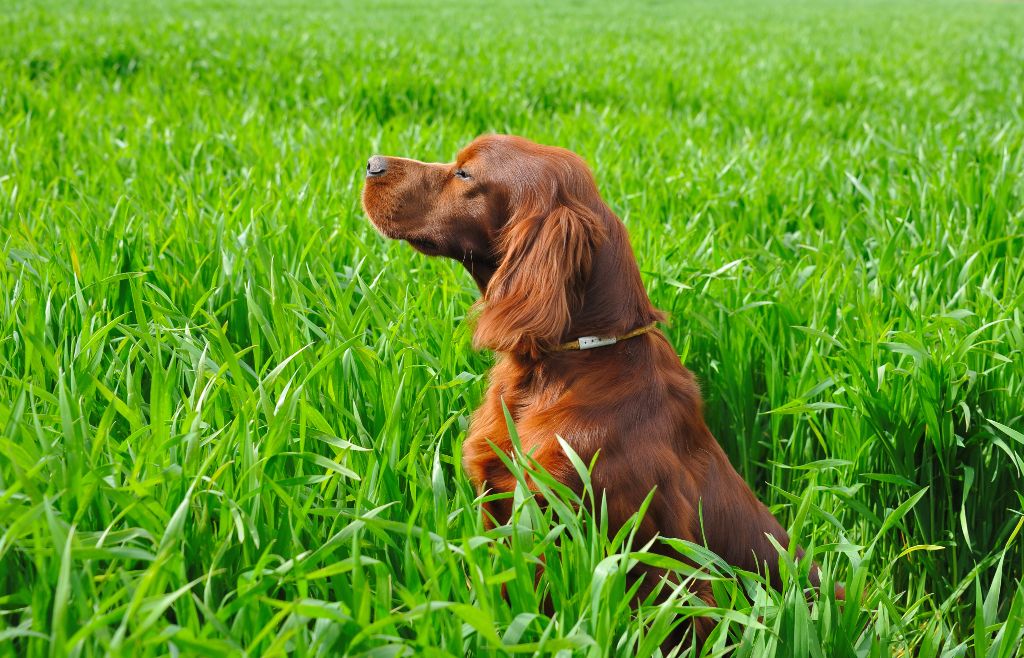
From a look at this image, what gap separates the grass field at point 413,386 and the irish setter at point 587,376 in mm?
104

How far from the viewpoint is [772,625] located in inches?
55.9

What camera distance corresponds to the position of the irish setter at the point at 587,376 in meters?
1.69

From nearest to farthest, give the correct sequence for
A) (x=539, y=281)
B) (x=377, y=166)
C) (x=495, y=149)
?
1. (x=539, y=281)
2. (x=495, y=149)
3. (x=377, y=166)

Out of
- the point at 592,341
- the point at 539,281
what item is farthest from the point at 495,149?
the point at 592,341

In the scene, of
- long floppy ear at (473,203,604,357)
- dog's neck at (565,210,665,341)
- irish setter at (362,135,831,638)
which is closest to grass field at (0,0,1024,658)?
irish setter at (362,135,831,638)

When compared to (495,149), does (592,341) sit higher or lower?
lower

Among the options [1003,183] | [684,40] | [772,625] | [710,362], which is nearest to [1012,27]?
[684,40]

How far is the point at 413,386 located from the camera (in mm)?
2109

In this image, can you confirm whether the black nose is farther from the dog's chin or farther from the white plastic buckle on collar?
the white plastic buckle on collar

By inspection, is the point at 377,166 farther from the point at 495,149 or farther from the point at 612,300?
the point at 612,300

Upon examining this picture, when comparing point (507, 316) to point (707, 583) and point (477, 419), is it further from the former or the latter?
point (707, 583)

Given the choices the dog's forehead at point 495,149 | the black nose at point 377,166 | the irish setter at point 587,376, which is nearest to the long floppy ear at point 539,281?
the irish setter at point 587,376

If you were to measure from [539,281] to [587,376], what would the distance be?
21cm

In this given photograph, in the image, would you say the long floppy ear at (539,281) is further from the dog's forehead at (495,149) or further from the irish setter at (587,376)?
the dog's forehead at (495,149)
